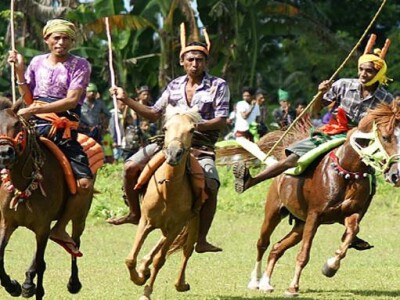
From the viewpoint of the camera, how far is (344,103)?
12.5 metres

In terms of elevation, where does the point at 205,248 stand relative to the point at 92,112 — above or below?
above

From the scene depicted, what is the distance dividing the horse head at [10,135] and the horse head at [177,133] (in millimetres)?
1324

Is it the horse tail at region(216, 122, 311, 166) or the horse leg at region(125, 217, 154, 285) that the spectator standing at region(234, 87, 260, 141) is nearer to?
the horse tail at region(216, 122, 311, 166)

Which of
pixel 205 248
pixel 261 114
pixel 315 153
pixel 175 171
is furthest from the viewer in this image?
pixel 261 114

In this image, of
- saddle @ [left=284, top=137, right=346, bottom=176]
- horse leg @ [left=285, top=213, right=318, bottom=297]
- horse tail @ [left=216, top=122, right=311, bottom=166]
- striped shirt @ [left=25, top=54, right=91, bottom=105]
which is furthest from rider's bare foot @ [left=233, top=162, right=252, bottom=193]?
striped shirt @ [left=25, top=54, right=91, bottom=105]

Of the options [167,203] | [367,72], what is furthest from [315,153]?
[167,203]

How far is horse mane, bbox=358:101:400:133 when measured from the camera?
37.1ft

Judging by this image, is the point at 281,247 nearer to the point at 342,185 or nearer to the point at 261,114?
the point at 342,185

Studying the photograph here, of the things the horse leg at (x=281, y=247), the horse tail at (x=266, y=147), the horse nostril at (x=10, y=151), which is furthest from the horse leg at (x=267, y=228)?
the horse nostril at (x=10, y=151)

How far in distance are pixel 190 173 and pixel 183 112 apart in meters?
0.70

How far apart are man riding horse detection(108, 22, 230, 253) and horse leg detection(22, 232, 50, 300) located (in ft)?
3.44

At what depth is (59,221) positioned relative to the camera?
11078mm

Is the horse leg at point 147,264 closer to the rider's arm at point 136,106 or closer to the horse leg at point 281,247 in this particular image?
the rider's arm at point 136,106

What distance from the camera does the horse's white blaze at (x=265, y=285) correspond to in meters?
12.6
